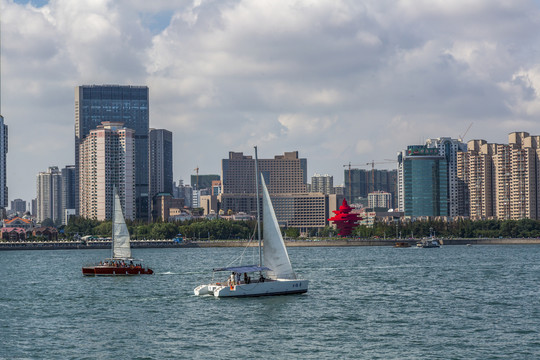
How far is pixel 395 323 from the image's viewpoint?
64.8 metres

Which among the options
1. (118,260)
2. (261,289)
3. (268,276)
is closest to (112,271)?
(118,260)

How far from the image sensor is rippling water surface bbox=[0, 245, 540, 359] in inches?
2127

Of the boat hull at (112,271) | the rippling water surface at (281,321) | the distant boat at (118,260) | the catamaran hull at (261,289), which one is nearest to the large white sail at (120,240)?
the distant boat at (118,260)

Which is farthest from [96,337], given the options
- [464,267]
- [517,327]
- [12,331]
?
[464,267]

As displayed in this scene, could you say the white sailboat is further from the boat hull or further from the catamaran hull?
the boat hull

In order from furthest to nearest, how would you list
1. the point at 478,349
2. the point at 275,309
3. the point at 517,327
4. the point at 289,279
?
1. the point at 289,279
2. the point at 275,309
3. the point at 517,327
4. the point at 478,349

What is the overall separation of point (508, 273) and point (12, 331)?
7289cm

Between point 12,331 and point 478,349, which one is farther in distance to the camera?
point 12,331

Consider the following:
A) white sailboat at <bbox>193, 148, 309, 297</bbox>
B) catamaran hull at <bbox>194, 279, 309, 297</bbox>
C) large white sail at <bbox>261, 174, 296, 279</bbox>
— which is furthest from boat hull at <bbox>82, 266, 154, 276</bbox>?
large white sail at <bbox>261, 174, 296, 279</bbox>

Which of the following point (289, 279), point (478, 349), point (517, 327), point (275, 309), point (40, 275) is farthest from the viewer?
point (40, 275)

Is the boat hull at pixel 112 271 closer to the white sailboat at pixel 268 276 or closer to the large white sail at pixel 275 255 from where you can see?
the white sailboat at pixel 268 276

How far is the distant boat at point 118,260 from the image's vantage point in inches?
4464

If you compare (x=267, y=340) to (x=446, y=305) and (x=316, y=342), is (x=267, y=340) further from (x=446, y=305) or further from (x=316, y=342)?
(x=446, y=305)

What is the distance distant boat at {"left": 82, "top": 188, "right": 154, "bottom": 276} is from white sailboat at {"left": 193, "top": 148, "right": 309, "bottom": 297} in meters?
33.3
